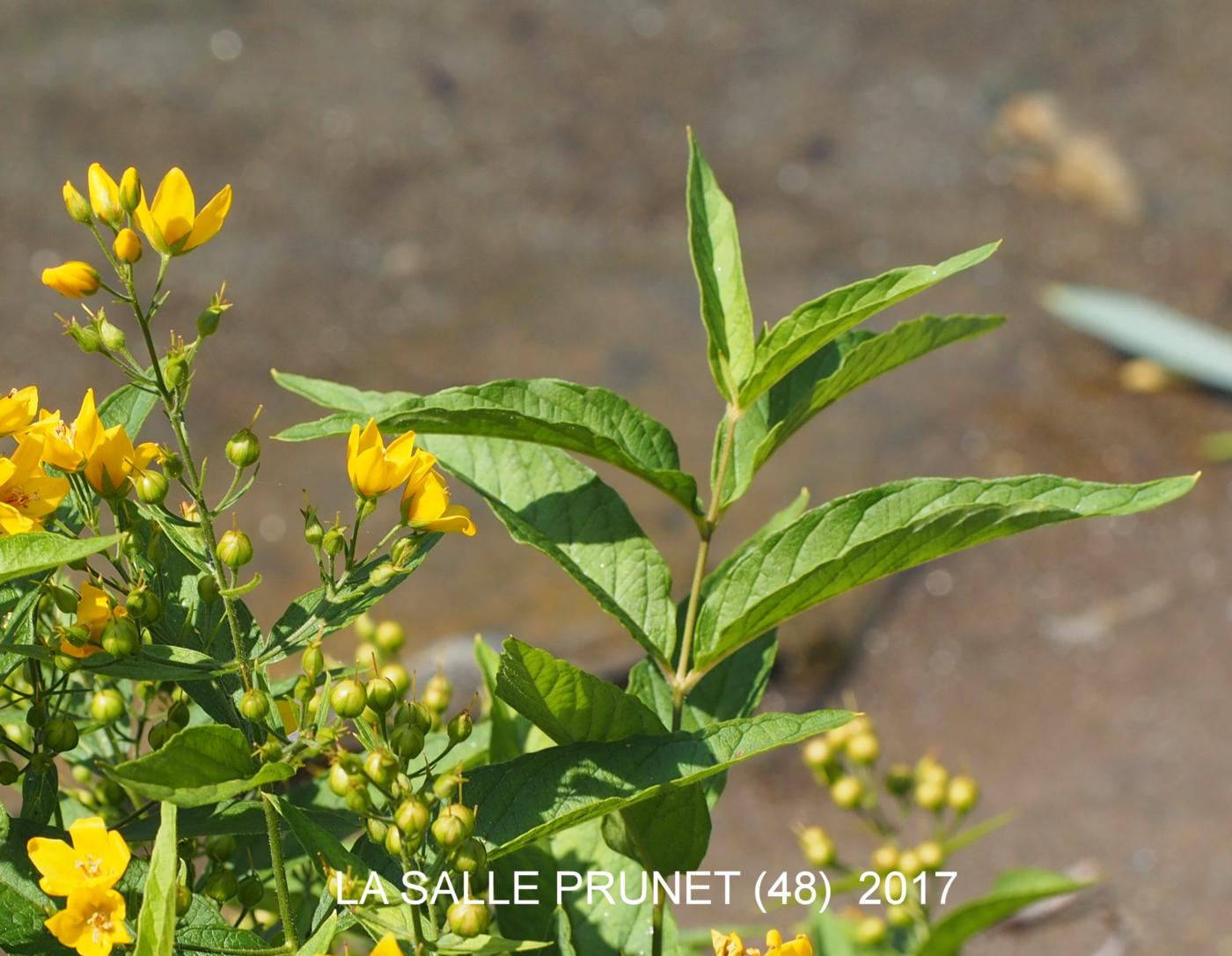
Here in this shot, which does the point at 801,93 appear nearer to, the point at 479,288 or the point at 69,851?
the point at 479,288

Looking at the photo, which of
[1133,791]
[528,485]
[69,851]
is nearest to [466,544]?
[1133,791]

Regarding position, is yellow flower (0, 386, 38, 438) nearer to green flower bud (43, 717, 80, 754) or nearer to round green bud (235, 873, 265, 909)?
green flower bud (43, 717, 80, 754)

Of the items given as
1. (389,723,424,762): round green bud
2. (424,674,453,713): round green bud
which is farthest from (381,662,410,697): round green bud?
(389,723,424,762): round green bud

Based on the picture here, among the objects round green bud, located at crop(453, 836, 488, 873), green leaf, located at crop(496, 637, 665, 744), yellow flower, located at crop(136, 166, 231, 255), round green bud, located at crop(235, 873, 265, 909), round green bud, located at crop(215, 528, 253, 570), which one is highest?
yellow flower, located at crop(136, 166, 231, 255)

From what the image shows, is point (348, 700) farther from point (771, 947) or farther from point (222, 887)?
point (771, 947)

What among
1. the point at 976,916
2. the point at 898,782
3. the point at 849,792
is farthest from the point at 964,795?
the point at 976,916

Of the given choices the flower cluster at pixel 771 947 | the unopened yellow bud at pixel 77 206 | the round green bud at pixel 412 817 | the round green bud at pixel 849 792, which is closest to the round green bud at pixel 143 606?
the round green bud at pixel 412 817
